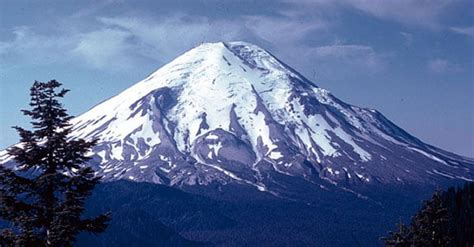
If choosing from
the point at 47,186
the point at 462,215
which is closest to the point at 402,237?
the point at 47,186

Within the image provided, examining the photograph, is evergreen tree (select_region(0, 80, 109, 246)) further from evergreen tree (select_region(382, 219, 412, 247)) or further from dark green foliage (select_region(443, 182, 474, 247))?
dark green foliage (select_region(443, 182, 474, 247))

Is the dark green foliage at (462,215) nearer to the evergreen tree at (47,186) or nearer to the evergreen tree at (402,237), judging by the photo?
the evergreen tree at (402,237)

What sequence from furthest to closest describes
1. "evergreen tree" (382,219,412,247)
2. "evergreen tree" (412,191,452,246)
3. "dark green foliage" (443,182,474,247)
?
1. "dark green foliage" (443,182,474,247)
2. "evergreen tree" (382,219,412,247)
3. "evergreen tree" (412,191,452,246)

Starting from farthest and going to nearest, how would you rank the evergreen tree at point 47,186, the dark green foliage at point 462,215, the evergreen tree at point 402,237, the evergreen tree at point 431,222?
the dark green foliage at point 462,215, the evergreen tree at point 402,237, the evergreen tree at point 431,222, the evergreen tree at point 47,186

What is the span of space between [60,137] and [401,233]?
14.2m

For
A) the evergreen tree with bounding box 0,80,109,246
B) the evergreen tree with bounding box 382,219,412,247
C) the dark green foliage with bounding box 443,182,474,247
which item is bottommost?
the evergreen tree with bounding box 0,80,109,246

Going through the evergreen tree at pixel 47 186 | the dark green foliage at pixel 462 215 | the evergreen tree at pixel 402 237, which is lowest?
the evergreen tree at pixel 47 186

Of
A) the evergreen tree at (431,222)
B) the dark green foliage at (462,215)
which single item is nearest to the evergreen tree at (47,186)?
the evergreen tree at (431,222)

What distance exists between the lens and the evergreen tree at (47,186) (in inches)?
655

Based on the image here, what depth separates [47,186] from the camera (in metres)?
17.1

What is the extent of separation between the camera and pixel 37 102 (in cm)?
1748

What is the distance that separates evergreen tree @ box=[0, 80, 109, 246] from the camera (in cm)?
Result: 1664

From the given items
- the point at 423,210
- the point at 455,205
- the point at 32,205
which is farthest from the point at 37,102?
the point at 455,205

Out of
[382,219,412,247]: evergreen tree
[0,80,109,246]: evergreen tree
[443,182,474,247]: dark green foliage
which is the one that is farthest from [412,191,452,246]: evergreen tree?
[443,182,474,247]: dark green foliage
